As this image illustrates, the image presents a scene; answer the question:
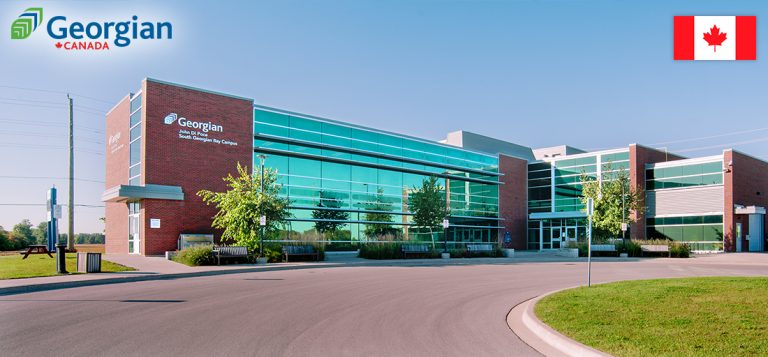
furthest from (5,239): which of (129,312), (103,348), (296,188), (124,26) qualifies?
(103,348)

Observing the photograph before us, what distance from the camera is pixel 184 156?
33062mm

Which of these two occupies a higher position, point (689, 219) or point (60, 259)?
point (689, 219)

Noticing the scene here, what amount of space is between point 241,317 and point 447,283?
8518mm

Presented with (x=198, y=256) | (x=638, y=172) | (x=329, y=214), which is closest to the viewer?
(x=198, y=256)

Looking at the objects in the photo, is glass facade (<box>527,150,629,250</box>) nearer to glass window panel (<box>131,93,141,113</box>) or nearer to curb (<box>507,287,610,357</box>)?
glass window panel (<box>131,93,141,113</box>)

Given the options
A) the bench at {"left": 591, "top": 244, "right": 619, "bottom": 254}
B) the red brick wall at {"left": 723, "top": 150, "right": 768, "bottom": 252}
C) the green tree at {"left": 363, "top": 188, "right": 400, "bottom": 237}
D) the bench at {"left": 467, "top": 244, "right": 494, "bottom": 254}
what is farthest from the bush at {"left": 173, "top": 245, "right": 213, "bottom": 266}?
the red brick wall at {"left": 723, "top": 150, "right": 768, "bottom": 252}

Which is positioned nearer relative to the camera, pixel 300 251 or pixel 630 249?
pixel 300 251

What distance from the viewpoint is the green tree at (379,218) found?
4284 centimetres

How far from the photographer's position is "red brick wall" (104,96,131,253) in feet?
115

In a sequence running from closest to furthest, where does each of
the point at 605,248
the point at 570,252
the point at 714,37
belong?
1. the point at 714,37
2. the point at 570,252
3. the point at 605,248

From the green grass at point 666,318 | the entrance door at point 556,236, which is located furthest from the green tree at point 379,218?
the green grass at point 666,318

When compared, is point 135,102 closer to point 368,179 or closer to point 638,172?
point 368,179

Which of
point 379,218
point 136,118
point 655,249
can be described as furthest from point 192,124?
point 655,249

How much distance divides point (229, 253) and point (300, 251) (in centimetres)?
447
